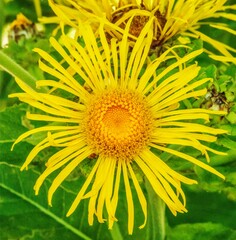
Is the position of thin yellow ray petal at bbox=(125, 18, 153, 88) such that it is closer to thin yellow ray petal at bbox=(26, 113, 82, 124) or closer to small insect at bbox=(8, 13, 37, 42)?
thin yellow ray petal at bbox=(26, 113, 82, 124)

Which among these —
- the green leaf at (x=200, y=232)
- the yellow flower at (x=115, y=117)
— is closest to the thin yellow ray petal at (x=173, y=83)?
the yellow flower at (x=115, y=117)

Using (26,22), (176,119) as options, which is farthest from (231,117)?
(26,22)

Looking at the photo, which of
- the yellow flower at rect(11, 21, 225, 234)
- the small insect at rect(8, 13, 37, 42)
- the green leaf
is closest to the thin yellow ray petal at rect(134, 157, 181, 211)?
the yellow flower at rect(11, 21, 225, 234)

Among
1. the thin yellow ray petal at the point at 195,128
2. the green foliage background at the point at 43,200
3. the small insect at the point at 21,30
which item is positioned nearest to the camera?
the thin yellow ray petal at the point at 195,128

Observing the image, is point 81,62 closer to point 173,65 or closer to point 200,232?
point 173,65

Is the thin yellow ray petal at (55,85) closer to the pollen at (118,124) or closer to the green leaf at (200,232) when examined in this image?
the pollen at (118,124)

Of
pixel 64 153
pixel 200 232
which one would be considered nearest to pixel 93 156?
pixel 64 153
